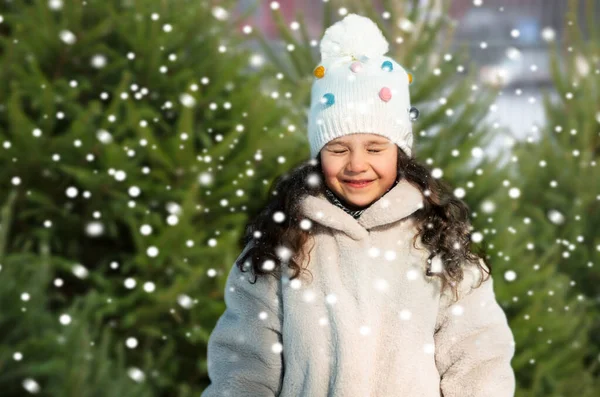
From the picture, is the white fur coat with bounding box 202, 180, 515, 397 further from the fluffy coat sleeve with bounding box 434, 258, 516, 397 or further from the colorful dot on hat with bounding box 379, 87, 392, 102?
the colorful dot on hat with bounding box 379, 87, 392, 102

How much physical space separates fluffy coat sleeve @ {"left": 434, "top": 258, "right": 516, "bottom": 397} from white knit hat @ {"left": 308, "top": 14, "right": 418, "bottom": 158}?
448 millimetres

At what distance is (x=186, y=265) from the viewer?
3.44m

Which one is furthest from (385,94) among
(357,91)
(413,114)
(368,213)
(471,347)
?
(471,347)

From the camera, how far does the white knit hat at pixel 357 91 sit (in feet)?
7.57

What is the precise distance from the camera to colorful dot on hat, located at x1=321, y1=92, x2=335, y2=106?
2354mm

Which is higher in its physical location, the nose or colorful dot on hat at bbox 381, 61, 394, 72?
colorful dot on hat at bbox 381, 61, 394, 72

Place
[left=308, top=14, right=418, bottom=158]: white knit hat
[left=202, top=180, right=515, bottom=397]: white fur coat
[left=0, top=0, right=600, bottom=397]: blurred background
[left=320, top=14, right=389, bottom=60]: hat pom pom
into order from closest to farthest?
[left=202, top=180, right=515, bottom=397]: white fur coat
[left=308, top=14, right=418, bottom=158]: white knit hat
[left=320, top=14, right=389, bottom=60]: hat pom pom
[left=0, top=0, right=600, bottom=397]: blurred background

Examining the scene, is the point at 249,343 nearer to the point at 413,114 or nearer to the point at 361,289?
the point at 361,289

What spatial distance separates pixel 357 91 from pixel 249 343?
28.8 inches

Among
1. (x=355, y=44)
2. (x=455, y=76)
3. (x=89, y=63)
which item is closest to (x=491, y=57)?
(x=455, y=76)

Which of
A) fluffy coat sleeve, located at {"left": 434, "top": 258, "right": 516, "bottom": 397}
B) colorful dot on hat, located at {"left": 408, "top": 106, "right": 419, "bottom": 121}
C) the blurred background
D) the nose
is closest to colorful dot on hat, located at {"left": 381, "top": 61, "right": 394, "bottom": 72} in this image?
colorful dot on hat, located at {"left": 408, "top": 106, "right": 419, "bottom": 121}

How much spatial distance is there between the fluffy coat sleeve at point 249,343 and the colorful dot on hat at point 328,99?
0.49m

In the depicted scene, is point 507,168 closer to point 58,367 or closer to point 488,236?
point 488,236

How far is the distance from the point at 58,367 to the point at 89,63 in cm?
155
